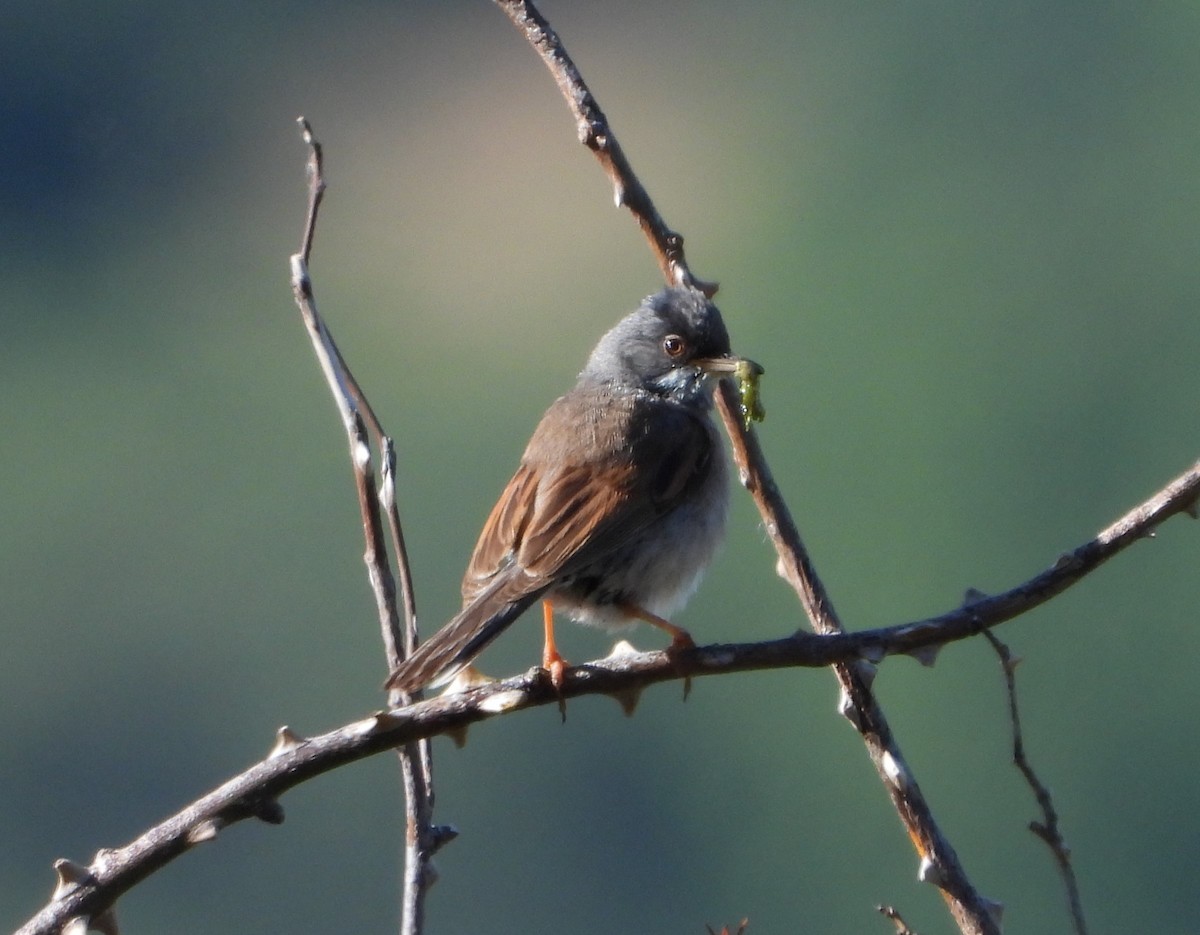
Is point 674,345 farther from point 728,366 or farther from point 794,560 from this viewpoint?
point 794,560

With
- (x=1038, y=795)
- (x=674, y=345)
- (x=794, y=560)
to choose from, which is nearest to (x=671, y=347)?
(x=674, y=345)

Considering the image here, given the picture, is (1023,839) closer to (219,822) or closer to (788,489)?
(788,489)

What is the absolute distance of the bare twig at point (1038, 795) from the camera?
2.49 m

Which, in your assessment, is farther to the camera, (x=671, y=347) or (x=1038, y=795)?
(x=671, y=347)

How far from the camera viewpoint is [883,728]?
2910mm

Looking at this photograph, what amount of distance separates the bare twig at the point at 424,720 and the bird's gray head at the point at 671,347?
2.45 meters

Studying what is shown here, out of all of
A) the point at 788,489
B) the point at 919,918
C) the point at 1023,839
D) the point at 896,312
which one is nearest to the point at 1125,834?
the point at 1023,839

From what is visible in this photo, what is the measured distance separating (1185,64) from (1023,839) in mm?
17355

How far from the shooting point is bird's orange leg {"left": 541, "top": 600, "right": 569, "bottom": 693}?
267cm

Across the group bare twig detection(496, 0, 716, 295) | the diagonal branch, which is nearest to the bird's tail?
the diagonal branch

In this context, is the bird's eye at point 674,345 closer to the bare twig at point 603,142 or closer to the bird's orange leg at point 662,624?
the bird's orange leg at point 662,624

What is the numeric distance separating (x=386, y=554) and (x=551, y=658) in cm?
60

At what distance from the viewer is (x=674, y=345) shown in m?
5.13

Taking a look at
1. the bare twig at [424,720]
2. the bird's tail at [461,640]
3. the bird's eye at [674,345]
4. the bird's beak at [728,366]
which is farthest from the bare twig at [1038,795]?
the bird's eye at [674,345]
